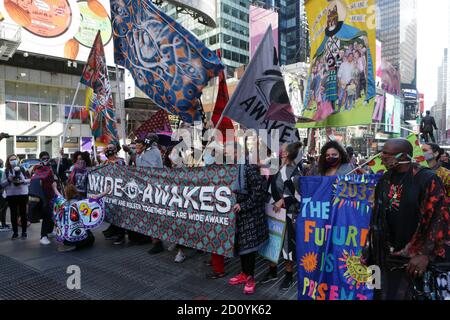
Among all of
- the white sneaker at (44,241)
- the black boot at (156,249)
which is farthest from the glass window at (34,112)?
the black boot at (156,249)

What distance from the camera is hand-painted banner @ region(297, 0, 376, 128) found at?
473 centimetres

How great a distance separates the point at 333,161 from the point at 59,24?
92.8 feet

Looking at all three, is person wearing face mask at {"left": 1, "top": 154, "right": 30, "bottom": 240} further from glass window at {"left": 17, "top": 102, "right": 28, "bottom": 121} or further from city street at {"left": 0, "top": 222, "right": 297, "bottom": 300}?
glass window at {"left": 17, "top": 102, "right": 28, "bottom": 121}

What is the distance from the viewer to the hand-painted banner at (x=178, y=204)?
14.1 feet

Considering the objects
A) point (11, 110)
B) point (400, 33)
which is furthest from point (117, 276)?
point (400, 33)

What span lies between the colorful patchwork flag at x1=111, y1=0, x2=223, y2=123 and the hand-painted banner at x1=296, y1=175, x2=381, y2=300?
2926 mm

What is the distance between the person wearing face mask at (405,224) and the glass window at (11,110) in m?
29.3

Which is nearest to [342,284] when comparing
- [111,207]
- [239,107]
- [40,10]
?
[239,107]

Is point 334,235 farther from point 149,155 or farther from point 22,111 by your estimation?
point 22,111

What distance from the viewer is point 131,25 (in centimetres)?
648

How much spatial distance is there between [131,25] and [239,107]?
11.7 ft

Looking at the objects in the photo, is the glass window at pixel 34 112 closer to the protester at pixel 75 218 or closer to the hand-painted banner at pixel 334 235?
the protester at pixel 75 218

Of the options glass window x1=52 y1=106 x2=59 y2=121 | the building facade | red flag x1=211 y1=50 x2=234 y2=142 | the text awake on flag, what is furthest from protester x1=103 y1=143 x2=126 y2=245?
the building facade
